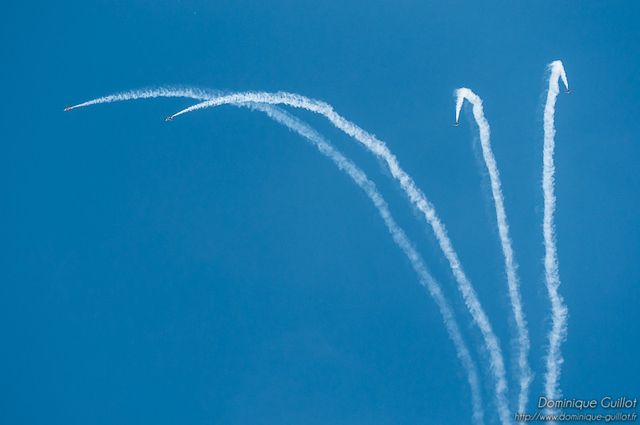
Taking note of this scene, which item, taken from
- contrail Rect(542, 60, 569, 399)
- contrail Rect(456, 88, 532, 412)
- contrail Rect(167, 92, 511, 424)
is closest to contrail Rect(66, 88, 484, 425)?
contrail Rect(167, 92, 511, 424)

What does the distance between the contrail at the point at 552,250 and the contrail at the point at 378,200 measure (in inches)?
14.1

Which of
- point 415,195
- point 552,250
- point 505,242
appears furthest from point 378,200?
point 552,250

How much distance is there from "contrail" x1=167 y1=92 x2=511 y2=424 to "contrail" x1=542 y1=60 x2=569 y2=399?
236 mm

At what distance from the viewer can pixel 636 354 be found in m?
2.90

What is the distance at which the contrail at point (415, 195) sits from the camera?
9.40 ft

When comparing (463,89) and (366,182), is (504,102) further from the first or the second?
(366,182)

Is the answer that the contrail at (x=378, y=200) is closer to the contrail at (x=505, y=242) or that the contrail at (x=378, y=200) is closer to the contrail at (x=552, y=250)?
the contrail at (x=505, y=242)

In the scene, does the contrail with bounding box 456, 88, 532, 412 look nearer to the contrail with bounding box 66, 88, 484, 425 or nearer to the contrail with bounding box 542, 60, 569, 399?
the contrail with bounding box 542, 60, 569, 399

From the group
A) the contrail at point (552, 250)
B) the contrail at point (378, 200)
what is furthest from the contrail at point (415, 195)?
the contrail at point (552, 250)

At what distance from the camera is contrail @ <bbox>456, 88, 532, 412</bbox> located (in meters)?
2.87

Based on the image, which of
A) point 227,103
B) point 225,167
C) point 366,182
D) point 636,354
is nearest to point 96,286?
point 225,167

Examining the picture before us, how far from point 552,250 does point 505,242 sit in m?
0.22

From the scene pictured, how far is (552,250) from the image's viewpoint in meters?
2.91

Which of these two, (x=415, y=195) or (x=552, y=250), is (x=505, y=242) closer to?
(x=552, y=250)
